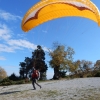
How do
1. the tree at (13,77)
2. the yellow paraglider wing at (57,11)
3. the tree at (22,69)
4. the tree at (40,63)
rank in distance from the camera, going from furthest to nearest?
the tree at (22,69)
the tree at (40,63)
the tree at (13,77)
the yellow paraglider wing at (57,11)

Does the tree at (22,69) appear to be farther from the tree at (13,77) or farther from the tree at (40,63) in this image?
the tree at (13,77)

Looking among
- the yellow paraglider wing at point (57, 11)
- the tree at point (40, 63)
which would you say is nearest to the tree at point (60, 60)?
the tree at point (40, 63)

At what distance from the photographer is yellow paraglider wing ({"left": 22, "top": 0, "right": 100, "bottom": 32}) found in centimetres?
1146

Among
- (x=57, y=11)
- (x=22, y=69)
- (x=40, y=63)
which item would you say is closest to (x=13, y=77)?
(x=40, y=63)

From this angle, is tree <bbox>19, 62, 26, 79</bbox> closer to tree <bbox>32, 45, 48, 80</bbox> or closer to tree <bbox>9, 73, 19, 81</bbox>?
tree <bbox>32, 45, 48, 80</bbox>

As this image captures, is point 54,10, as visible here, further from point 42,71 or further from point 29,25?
point 42,71

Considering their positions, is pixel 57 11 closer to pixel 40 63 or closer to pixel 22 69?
pixel 40 63

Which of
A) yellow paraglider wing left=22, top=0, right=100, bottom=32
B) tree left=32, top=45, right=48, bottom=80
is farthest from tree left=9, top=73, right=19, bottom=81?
yellow paraglider wing left=22, top=0, right=100, bottom=32

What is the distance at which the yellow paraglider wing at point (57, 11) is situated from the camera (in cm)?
1146

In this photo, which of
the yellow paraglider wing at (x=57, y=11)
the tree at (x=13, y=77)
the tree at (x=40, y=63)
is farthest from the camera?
the tree at (x=40, y=63)

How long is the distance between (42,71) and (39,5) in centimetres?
4393

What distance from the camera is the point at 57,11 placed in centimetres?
1209

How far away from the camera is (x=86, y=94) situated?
1298 centimetres

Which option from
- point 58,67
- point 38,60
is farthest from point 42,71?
point 58,67
